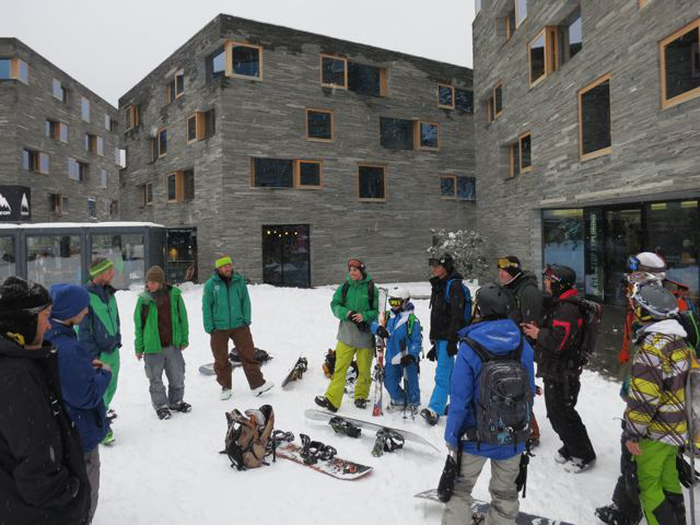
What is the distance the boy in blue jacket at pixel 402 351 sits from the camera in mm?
5941

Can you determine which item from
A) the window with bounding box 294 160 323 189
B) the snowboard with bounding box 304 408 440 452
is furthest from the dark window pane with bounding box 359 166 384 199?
the snowboard with bounding box 304 408 440 452

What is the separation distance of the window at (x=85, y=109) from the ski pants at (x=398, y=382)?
39.9 metres

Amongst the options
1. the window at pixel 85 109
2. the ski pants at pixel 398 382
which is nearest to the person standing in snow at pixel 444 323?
the ski pants at pixel 398 382

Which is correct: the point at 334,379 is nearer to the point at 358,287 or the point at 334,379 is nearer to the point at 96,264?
the point at 358,287

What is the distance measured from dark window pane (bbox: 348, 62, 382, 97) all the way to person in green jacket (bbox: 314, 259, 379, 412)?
1919cm

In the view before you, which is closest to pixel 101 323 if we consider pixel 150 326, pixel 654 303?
pixel 150 326

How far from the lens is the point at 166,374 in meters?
6.07

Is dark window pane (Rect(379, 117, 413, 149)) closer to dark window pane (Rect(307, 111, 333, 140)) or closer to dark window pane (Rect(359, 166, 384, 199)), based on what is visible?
dark window pane (Rect(359, 166, 384, 199))

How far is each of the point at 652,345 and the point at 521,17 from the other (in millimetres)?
14808

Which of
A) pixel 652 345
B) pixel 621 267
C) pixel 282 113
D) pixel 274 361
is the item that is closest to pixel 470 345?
pixel 652 345

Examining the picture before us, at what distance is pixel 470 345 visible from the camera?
10.0 ft

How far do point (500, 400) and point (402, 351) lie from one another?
3054mm

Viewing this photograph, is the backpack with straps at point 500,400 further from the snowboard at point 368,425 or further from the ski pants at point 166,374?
the ski pants at point 166,374

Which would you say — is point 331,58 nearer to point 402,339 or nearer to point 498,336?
point 402,339
